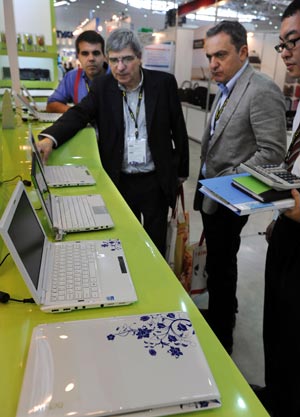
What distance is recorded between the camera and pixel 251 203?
0.97 m

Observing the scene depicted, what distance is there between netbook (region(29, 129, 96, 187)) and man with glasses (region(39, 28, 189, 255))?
0.17 meters

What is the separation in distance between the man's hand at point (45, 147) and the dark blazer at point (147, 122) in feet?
0.20

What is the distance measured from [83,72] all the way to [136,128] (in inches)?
45.2

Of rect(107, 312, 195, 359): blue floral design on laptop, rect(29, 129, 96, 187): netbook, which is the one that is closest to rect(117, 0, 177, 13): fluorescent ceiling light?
rect(29, 129, 96, 187): netbook

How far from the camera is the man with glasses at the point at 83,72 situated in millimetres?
2703

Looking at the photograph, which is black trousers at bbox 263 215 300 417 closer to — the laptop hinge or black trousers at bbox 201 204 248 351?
black trousers at bbox 201 204 248 351

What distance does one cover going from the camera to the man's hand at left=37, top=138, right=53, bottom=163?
1.92 meters

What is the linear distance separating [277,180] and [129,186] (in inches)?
51.3

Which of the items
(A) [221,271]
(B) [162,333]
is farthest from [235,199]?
(A) [221,271]

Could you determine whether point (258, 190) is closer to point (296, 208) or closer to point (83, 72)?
point (296, 208)

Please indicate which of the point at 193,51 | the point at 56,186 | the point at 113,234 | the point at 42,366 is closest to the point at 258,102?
the point at 113,234

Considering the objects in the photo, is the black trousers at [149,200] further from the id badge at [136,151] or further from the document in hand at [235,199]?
the document in hand at [235,199]

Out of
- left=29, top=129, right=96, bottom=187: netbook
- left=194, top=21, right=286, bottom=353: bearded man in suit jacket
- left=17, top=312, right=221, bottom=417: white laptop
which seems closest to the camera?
left=17, top=312, right=221, bottom=417: white laptop

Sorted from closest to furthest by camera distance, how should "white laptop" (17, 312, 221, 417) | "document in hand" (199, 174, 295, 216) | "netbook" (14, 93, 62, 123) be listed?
"white laptop" (17, 312, 221, 417) → "document in hand" (199, 174, 295, 216) → "netbook" (14, 93, 62, 123)
